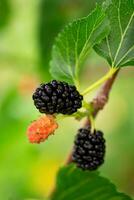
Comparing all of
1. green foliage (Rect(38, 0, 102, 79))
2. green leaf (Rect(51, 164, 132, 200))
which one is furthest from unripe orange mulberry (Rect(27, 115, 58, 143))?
green foliage (Rect(38, 0, 102, 79))

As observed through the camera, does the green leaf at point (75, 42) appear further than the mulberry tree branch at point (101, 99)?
No

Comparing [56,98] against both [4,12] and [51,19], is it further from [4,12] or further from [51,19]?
[4,12]

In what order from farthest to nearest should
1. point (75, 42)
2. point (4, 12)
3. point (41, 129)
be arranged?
1. point (4, 12)
2. point (75, 42)
3. point (41, 129)

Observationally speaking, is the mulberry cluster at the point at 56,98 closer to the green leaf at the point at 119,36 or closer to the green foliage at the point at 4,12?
the green leaf at the point at 119,36

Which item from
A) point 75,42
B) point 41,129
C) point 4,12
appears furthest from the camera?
point 4,12

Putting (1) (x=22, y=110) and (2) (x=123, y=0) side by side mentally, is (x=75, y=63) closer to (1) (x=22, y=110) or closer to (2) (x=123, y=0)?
(2) (x=123, y=0)

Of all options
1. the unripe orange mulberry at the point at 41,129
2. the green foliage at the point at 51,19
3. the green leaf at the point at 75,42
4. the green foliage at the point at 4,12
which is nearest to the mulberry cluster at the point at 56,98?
the unripe orange mulberry at the point at 41,129

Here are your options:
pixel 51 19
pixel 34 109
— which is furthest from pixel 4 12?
pixel 34 109
